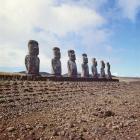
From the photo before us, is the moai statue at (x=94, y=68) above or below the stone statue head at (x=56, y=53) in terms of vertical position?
below

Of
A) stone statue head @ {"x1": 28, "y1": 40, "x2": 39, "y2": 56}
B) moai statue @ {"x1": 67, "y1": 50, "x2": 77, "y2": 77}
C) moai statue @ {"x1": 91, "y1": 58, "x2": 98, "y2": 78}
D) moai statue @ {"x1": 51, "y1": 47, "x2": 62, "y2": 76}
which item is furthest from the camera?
moai statue @ {"x1": 91, "y1": 58, "x2": 98, "y2": 78}

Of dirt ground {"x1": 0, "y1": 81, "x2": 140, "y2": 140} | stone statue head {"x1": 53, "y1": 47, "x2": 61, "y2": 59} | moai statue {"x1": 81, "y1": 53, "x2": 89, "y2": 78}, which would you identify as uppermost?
stone statue head {"x1": 53, "y1": 47, "x2": 61, "y2": 59}

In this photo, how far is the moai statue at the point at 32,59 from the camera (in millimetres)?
34250

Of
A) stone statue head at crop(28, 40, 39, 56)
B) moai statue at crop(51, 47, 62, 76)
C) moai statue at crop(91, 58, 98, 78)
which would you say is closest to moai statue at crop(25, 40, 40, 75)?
stone statue head at crop(28, 40, 39, 56)

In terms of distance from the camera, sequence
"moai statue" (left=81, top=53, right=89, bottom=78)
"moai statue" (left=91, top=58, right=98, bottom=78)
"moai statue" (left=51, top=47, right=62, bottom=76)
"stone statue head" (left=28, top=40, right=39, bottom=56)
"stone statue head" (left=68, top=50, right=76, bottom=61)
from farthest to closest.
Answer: "moai statue" (left=91, top=58, right=98, bottom=78) < "moai statue" (left=81, top=53, right=89, bottom=78) < "stone statue head" (left=68, top=50, right=76, bottom=61) < "moai statue" (left=51, top=47, right=62, bottom=76) < "stone statue head" (left=28, top=40, right=39, bottom=56)

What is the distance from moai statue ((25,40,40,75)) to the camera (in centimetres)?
3425

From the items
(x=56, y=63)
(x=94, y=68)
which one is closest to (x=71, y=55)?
(x=56, y=63)

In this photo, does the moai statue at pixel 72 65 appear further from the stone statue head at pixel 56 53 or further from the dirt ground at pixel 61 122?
the dirt ground at pixel 61 122

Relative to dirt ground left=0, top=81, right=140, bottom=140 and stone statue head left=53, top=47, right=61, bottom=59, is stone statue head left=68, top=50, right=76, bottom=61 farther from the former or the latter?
dirt ground left=0, top=81, right=140, bottom=140

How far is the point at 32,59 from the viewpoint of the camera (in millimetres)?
34344

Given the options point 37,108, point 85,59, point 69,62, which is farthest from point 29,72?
point 37,108

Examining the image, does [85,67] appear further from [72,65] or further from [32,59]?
[32,59]

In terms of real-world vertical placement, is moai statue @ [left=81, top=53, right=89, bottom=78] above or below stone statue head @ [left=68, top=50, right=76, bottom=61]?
below

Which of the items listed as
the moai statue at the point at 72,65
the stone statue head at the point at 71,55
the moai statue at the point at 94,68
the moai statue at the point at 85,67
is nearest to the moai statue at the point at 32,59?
the moai statue at the point at 72,65
